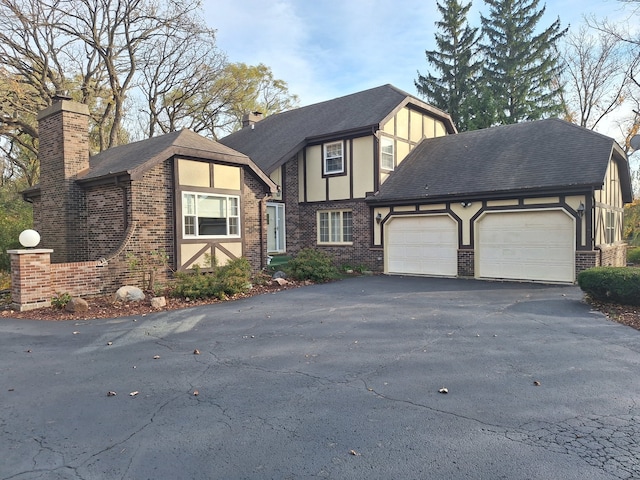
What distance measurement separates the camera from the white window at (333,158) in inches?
679

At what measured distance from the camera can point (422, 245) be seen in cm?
1514

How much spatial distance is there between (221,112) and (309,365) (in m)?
28.2

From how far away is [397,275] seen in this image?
51.3 feet

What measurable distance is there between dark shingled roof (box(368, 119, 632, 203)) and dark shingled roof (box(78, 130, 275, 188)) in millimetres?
5770

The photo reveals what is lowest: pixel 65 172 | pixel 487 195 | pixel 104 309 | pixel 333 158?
pixel 104 309

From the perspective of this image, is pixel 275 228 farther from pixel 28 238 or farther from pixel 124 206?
pixel 28 238

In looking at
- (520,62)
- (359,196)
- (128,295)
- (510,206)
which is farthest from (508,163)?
(520,62)

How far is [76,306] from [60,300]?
0.57m

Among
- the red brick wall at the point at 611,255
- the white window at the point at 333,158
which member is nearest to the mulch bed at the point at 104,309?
the white window at the point at 333,158

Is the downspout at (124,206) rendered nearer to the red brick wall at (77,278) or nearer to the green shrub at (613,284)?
the red brick wall at (77,278)

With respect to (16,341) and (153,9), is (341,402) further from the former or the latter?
(153,9)

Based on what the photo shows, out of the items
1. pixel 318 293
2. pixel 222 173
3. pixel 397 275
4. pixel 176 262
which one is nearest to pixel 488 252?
pixel 397 275

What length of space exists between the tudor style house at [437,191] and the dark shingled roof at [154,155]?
156 inches

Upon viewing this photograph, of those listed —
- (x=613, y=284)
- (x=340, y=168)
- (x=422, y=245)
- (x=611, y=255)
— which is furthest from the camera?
(x=340, y=168)
